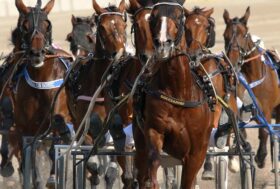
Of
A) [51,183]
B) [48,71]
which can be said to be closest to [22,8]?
[48,71]

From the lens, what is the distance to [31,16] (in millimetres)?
14438

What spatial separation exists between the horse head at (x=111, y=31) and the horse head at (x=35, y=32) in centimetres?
87

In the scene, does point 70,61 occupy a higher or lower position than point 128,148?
higher

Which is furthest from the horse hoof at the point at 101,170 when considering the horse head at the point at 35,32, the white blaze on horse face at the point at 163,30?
the white blaze on horse face at the point at 163,30

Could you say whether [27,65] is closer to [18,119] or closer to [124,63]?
[18,119]

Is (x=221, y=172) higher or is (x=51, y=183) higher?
(x=221, y=172)

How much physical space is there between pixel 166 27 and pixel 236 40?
702 cm

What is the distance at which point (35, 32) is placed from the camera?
46.4ft

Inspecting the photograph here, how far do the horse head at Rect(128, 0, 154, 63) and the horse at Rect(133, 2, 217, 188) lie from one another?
118 millimetres

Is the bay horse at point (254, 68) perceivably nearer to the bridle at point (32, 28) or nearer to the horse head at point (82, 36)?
the horse head at point (82, 36)

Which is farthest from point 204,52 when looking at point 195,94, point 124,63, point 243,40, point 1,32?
point 1,32

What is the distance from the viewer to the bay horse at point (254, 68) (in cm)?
1705

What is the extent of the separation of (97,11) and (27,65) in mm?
1759

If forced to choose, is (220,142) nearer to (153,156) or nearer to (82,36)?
(153,156)
